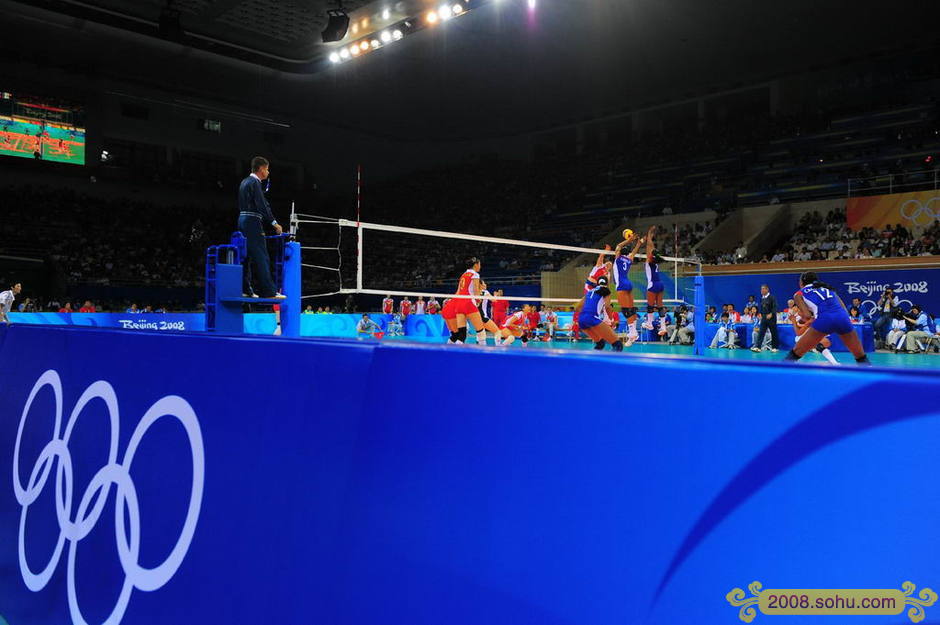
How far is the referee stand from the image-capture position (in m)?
6.54

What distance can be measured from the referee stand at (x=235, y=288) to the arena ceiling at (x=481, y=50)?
12738 mm

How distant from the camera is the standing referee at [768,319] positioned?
14523 millimetres

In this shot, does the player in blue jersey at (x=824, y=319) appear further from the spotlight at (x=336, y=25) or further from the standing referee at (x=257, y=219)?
the spotlight at (x=336, y=25)

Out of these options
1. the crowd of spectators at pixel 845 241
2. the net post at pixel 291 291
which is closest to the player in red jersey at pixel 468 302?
the net post at pixel 291 291

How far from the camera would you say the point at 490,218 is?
3456 cm

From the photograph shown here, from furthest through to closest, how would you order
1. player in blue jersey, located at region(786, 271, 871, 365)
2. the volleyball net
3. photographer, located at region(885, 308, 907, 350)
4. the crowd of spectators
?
1. the volleyball net
2. the crowd of spectators
3. photographer, located at region(885, 308, 907, 350)
4. player in blue jersey, located at region(786, 271, 871, 365)

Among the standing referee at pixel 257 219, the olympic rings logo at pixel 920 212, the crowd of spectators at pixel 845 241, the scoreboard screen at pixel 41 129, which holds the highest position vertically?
the scoreboard screen at pixel 41 129

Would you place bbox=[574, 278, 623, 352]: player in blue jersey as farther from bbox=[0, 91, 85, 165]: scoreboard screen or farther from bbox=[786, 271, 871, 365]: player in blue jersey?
bbox=[0, 91, 85, 165]: scoreboard screen

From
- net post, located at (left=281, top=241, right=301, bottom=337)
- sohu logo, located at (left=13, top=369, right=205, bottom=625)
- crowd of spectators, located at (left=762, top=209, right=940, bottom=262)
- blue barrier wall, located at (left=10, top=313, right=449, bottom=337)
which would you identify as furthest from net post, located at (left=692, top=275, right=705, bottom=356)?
sohu logo, located at (left=13, top=369, right=205, bottom=625)

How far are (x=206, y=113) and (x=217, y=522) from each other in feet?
112

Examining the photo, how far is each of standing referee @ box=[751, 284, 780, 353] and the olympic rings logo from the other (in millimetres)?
7796

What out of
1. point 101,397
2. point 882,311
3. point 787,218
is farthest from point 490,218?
point 101,397

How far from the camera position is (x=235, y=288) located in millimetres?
6641

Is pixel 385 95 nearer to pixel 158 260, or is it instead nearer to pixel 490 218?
pixel 490 218
